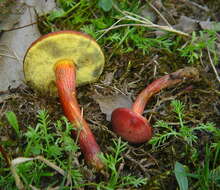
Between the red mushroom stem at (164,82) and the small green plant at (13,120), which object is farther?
the red mushroom stem at (164,82)

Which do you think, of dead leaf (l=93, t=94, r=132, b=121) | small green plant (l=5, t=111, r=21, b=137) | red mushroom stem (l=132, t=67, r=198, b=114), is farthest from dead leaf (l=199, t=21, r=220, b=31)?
small green plant (l=5, t=111, r=21, b=137)

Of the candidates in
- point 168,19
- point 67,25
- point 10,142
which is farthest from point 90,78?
point 168,19

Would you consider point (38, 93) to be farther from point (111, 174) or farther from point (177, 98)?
point (177, 98)

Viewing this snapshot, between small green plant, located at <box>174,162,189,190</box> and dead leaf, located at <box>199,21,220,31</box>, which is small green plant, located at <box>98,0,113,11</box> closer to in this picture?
dead leaf, located at <box>199,21,220,31</box>

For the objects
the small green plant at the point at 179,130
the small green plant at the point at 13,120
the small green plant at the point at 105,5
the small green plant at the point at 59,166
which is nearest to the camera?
the small green plant at the point at 59,166

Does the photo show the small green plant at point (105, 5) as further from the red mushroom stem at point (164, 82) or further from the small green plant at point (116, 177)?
the small green plant at point (116, 177)

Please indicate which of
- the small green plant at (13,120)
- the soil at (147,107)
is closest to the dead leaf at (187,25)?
the soil at (147,107)

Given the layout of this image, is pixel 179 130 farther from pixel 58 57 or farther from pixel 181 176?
pixel 58 57
